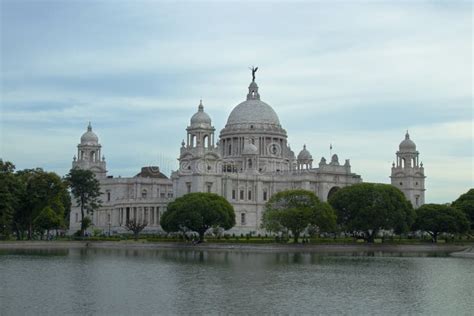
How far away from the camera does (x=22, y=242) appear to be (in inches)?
4387

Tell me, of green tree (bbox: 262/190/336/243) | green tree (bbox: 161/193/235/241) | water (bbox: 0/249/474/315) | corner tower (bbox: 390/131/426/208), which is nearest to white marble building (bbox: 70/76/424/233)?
corner tower (bbox: 390/131/426/208)

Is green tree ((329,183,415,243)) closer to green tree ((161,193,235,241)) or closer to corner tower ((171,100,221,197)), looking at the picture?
green tree ((161,193,235,241))

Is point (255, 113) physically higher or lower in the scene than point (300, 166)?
higher

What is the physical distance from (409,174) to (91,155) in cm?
6203

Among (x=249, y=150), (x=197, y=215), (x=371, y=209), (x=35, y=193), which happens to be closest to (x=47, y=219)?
(x=35, y=193)

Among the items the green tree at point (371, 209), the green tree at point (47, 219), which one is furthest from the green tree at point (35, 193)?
the green tree at point (371, 209)

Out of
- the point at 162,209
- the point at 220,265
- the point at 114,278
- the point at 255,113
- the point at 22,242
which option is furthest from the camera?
the point at 255,113

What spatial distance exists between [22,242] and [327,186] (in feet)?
209

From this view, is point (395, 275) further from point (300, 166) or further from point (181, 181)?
point (300, 166)

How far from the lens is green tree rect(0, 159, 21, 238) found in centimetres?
11012

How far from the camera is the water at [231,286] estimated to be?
4872 cm

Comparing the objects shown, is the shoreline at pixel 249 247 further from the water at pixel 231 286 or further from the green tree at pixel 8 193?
the water at pixel 231 286

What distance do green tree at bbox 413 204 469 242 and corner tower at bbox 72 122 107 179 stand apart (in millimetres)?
67895

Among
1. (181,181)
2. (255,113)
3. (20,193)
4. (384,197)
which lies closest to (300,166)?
(255,113)
